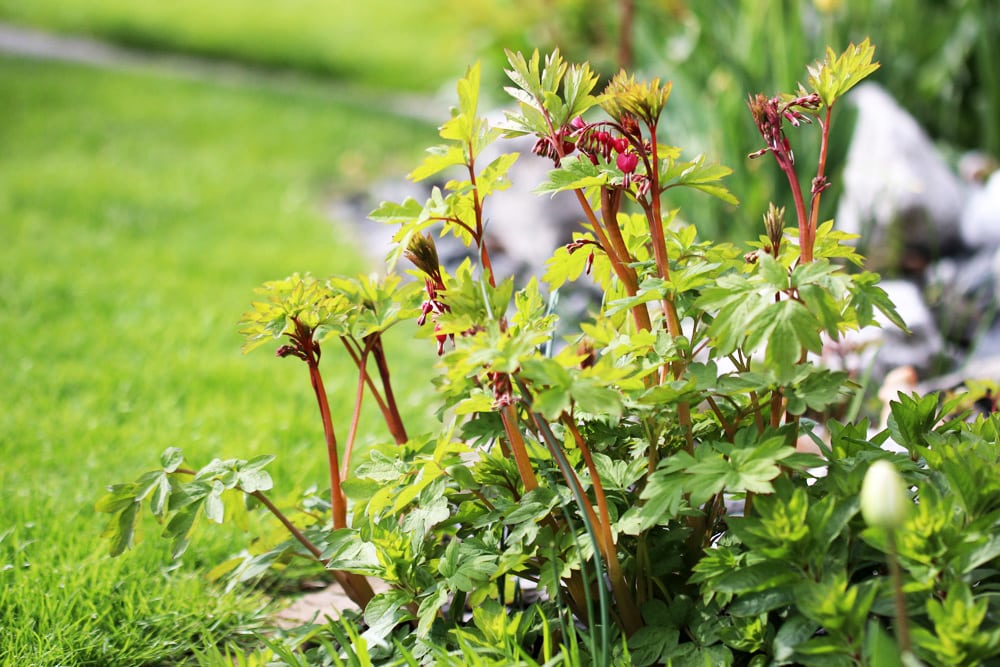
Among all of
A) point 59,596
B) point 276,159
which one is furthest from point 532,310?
point 276,159

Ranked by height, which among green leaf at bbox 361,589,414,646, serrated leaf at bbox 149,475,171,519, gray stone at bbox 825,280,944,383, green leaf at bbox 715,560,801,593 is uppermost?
serrated leaf at bbox 149,475,171,519

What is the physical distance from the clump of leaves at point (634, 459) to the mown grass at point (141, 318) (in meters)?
0.36

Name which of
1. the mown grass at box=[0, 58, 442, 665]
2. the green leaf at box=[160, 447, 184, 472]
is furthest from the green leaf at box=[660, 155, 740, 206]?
the mown grass at box=[0, 58, 442, 665]

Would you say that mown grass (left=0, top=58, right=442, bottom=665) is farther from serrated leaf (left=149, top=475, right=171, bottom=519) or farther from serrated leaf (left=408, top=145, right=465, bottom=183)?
serrated leaf (left=408, top=145, right=465, bottom=183)

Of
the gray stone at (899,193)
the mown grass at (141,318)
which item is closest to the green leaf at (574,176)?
the mown grass at (141,318)

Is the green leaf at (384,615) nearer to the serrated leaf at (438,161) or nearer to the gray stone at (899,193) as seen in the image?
the serrated leaf at (438,161)

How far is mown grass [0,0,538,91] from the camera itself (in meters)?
9.27

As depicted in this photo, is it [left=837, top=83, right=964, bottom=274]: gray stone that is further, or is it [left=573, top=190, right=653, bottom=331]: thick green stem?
[left=837, top=83, right=964, bottom=274]: gray stone

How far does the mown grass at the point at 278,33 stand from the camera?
9.27 meters

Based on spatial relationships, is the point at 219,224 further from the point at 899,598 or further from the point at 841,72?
the point at 899,598

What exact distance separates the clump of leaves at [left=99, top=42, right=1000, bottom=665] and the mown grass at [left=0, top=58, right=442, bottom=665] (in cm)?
36

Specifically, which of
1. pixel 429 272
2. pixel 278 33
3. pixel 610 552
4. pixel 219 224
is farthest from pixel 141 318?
pixel 278 33

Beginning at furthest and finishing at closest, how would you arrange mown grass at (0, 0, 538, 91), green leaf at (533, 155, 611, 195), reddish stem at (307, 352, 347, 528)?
mown grass at (0, 0, 538, 91) → reddish stem at (307, 352, 347, 528) → green leaf at (533, 155, 611, 195)

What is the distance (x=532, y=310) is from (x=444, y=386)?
165 mm
